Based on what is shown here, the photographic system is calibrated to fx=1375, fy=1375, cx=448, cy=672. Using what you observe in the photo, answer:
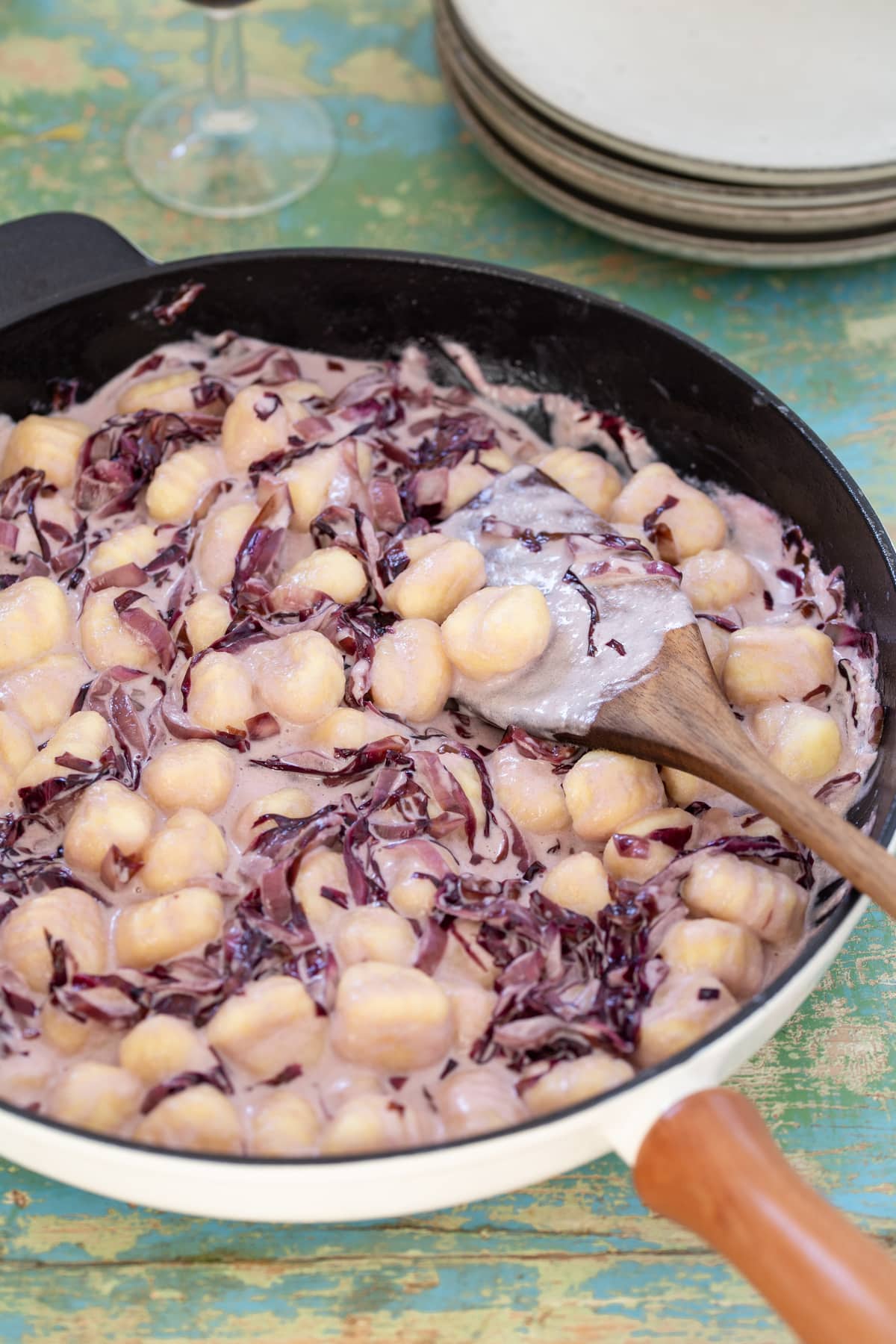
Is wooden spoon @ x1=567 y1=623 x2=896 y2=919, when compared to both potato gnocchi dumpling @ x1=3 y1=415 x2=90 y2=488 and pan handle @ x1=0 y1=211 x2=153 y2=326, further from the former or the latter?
pan handle @ x1=0 y1=211 x2=153 y2=326

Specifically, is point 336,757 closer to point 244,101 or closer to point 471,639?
point 471,639

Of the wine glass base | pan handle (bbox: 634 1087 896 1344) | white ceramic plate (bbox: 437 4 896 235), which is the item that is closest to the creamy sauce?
pan handle (bbox: 634 1087 896 1344)

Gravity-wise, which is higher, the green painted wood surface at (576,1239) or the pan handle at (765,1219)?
the pan handle at (765,1219)

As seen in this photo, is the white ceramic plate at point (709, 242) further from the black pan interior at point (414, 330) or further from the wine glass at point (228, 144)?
the wine glass at point (228, 144)

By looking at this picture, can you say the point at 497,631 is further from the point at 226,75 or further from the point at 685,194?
the point at 226,75

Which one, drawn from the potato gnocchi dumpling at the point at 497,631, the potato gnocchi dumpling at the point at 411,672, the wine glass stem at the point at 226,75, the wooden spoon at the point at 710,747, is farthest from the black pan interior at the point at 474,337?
the wine glass stem at the point at 226,75

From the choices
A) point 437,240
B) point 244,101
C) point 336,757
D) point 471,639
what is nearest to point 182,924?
point 336,757


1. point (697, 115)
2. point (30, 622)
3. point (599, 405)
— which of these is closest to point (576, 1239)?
point (30, 622)
